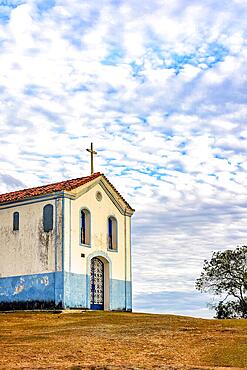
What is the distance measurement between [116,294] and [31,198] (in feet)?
23.8

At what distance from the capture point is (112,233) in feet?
113

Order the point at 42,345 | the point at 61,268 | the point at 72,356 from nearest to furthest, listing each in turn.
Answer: the point at 72,356
the point at 42,345
the point at 61,268

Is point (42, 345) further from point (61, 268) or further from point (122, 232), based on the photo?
point (122, 232)

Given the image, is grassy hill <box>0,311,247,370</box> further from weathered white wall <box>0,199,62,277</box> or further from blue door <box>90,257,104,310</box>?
blue door <box>90,257,104,310</box>

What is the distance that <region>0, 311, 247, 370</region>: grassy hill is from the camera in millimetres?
14922

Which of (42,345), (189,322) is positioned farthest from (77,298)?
(42,345)

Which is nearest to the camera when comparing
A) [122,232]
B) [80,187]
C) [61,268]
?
[61,268]

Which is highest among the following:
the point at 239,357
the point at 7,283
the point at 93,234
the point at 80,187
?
the point at 80,187

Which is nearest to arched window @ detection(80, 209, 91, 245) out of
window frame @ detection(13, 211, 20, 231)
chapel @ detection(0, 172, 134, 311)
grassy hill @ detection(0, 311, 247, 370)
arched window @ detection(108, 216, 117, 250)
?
chapel @ detection(0, 172, 134, 311)

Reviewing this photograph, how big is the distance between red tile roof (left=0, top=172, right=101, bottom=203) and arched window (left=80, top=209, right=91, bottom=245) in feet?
5.24

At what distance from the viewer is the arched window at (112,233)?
113ft

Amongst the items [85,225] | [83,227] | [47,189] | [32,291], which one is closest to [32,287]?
[32,291]

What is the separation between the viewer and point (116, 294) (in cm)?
3366

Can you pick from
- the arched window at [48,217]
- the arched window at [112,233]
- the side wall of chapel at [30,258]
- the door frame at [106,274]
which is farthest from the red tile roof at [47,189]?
the door frame at [106,274]
